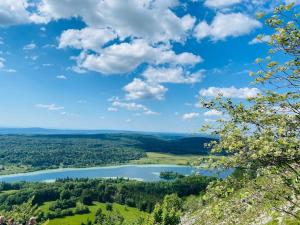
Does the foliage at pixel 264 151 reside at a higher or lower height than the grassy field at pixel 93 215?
higher

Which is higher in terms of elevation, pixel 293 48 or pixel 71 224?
pixel 293 48

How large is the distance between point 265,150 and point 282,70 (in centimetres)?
321

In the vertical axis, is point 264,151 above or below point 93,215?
above

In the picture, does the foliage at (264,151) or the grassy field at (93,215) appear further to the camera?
the grassy field at (93,215)

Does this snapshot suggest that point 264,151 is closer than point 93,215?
Yes

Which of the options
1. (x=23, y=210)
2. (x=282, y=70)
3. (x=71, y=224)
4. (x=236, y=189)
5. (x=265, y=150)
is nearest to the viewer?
(x=265, y=150)

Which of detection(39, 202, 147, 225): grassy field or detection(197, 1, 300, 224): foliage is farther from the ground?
detection(197, 1, 300, 224): foliage

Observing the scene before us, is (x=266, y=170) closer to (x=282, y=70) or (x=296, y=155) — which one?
(x=296, y=155)

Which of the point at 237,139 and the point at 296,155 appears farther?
the point at 237,139

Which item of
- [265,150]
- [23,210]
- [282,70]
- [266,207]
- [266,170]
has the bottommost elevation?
[23,210]

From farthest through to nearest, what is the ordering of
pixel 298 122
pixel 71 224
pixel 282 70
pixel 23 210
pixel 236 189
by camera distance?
pixel 71 224 → pixel 23 210 → pixel 236 189 → pixel 282 70 → pixel 298 122

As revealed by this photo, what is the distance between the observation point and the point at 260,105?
1137 centimetres

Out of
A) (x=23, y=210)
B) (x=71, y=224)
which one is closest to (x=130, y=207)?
(x=71, y=224)

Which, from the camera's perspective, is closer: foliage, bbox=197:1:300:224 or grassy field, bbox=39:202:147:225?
foliage, bbox=197:1:300:224
